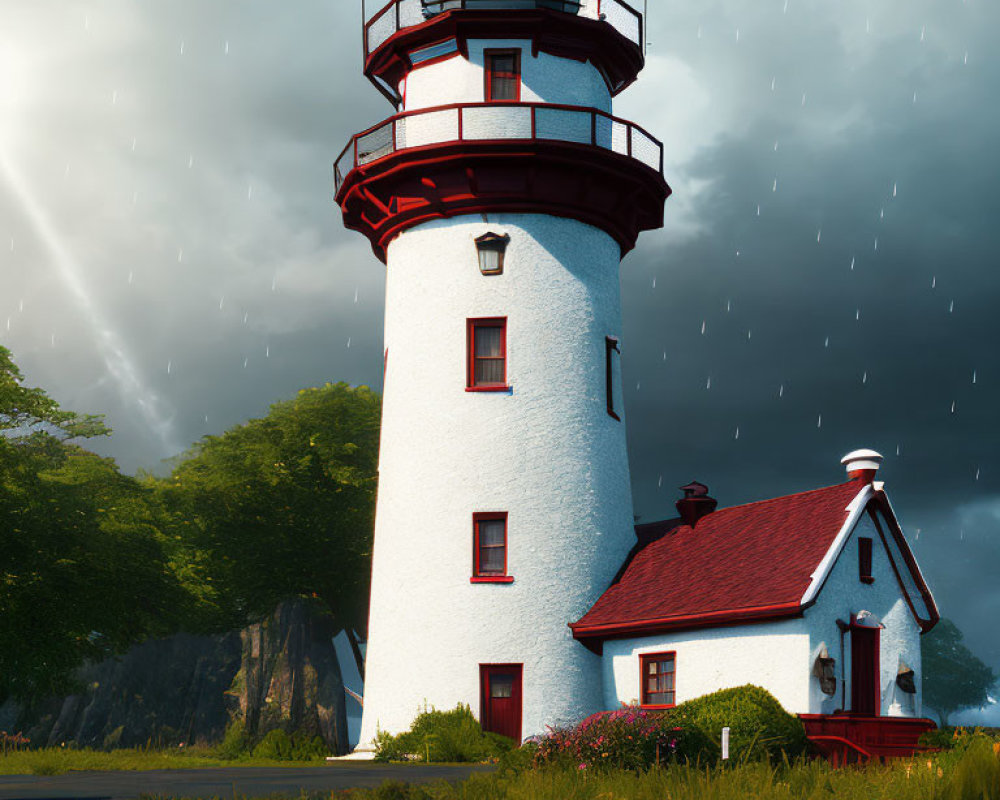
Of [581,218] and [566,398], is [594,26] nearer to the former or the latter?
[581,218]

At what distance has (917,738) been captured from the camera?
2348 centimetres

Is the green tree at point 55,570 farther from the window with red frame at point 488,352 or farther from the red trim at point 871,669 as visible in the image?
the red trim at point 871,669

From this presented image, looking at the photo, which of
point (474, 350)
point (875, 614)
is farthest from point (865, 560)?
point (474, 350)

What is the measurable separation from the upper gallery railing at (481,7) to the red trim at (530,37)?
0.09m

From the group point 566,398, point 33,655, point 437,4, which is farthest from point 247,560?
point 437,4

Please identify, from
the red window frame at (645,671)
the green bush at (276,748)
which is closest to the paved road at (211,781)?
the red window frame at (645,671)

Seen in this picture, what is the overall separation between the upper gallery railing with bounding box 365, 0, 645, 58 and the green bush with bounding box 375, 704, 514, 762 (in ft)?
56.9

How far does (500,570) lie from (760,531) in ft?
20.2

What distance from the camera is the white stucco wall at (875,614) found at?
894 inches

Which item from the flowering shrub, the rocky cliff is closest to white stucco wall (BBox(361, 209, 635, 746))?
the flowering shrub

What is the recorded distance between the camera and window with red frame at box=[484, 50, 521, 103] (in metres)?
29.4

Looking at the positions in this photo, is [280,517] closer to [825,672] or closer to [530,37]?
[530,37]

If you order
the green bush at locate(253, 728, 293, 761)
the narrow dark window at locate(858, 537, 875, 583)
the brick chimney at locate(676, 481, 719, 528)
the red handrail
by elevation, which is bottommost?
the green bush at locate(253, 728, 293, 761)

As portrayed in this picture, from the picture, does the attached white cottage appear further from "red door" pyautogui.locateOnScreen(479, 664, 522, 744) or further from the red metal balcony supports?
the red metal balcony supports
